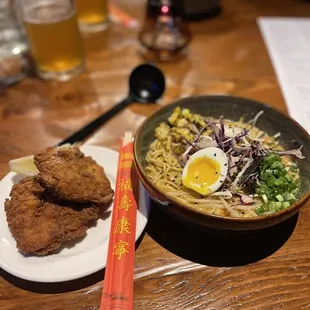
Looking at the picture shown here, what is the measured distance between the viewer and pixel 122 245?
108cm

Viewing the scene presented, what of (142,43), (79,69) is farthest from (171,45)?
(79,69)

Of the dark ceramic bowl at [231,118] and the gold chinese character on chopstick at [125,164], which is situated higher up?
the dark ceramic bowl at [231,118]

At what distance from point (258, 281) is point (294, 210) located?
237 mm

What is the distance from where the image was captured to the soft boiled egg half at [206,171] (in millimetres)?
1176

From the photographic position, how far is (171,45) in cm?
221

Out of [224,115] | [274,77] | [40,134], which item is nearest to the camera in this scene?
[224,115]

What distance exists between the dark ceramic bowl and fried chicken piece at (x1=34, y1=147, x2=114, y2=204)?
148mm

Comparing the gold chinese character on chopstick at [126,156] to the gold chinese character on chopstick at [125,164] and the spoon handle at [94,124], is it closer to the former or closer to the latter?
the gold chinese character on chopstick at [125,164]

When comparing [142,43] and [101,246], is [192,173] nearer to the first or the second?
[101,246]

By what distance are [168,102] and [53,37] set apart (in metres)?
0.67

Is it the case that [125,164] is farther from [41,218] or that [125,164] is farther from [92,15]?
[92,15]

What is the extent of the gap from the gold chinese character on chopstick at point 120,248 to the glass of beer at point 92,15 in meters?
1.70

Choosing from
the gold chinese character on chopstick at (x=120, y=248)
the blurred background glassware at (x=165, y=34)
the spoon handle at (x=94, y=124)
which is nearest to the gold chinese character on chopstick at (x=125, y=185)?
the gold chinese character on chopstick at (x=120, y=248)

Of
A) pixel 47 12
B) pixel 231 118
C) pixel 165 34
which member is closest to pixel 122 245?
pixel 231 118
